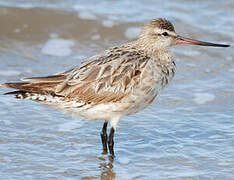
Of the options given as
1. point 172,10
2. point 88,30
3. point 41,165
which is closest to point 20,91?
point 41,165

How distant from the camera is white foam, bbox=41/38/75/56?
36.9 ft

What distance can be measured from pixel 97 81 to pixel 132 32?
498cm

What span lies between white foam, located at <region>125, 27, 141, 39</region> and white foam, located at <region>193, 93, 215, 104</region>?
2969 mm

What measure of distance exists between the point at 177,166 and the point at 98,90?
145cm

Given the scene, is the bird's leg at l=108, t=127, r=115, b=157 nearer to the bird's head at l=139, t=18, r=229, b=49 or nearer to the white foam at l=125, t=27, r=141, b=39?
the bird's head at l=139, t=18, r=229, b=49

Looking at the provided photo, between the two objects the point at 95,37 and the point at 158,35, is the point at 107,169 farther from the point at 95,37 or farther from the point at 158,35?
the point at 95,37

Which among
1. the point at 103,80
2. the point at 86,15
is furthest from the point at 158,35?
the point at 86,15

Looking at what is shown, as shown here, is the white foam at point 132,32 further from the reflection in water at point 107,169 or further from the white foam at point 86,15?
the reflection in water at point 107,169

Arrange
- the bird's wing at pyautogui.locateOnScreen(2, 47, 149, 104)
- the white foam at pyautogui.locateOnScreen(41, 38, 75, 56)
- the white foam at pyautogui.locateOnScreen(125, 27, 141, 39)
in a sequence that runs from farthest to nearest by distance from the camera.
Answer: the white foam at pyautogui.locateOnScreen(125, 27, 141, 39), the white foam at pyautogui.locateOnScreen(41, 38, 75, 56), the bird's wing at pyautogui.locateOnScreen(2, 47, 149, 104)

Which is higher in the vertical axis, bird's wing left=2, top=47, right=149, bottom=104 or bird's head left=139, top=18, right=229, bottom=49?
bird's head left=139, top=18, right=229, bottom=49

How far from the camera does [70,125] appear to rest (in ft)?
27.9

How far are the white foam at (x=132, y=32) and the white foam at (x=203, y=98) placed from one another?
9.74 ft

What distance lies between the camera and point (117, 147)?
802 centimetres

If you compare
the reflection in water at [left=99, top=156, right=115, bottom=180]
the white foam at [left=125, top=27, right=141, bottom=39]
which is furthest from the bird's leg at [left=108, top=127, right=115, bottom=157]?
the white foam at [left=125, top=27, right=141, bottom=39]
